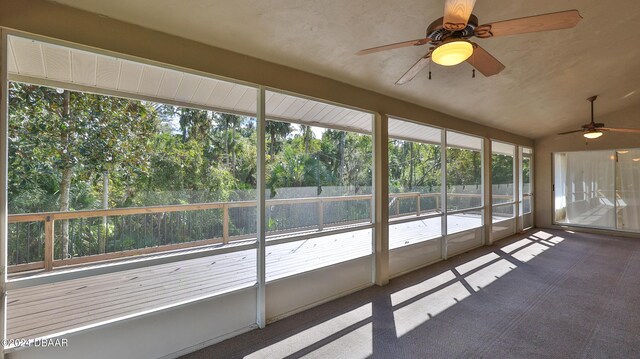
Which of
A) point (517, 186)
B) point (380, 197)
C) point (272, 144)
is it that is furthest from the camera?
point (517, 186)

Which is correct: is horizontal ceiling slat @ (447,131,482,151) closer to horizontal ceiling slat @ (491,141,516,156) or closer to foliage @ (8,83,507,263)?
horizontal ceiling slat @ (491,141,516,156)

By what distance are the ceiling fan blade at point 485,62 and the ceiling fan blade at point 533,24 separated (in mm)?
216

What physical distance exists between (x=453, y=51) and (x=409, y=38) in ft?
3.32

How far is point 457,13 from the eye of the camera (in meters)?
1.54

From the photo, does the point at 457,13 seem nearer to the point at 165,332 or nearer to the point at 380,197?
the point at 380,197

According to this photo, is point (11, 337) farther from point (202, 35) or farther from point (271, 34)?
point (271, 34)

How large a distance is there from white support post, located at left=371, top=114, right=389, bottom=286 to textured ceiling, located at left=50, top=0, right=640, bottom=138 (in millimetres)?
524

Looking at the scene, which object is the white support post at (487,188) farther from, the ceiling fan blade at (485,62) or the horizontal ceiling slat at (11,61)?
the horizontal ceiling slat at (11,61)

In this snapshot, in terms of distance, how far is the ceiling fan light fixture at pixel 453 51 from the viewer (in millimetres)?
1719

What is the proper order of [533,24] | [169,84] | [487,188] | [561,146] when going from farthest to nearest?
[561,146] < [487,188] < [169,84] < [533,24]

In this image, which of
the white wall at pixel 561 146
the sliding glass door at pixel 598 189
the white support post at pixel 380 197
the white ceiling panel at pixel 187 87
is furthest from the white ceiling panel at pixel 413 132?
the sliding glass door at pixel 598 189

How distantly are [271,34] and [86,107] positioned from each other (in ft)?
4.88

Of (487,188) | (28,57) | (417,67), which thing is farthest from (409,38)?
(487,188)

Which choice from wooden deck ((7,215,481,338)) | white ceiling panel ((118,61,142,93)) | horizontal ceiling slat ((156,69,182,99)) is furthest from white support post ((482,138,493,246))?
white ceiling panel ((118,61,142,93))
